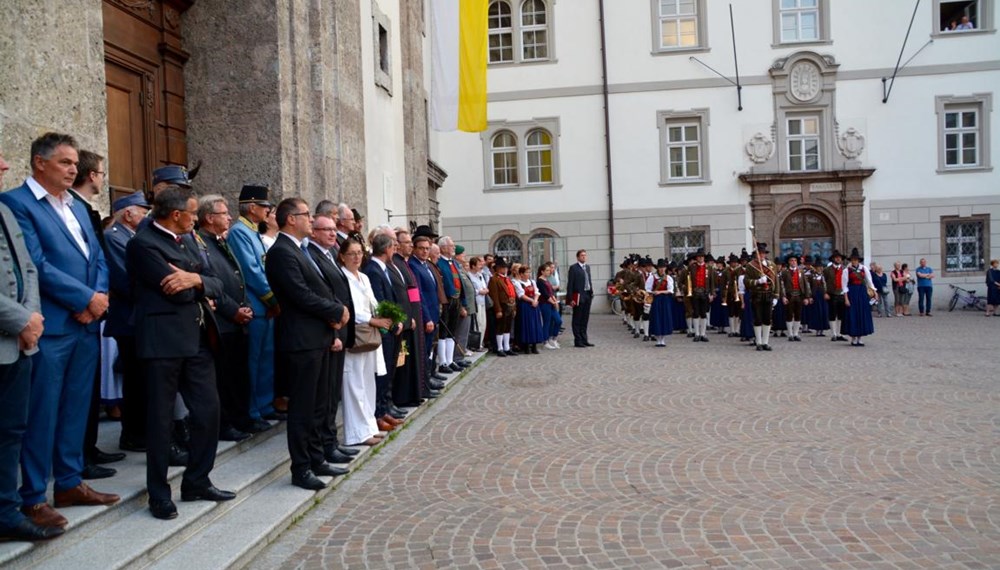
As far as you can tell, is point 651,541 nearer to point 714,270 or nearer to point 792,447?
point 792,447

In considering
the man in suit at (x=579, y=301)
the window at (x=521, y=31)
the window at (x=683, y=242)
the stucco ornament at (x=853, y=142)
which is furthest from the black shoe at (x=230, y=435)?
the stucco ornament at (x=853, y=142)

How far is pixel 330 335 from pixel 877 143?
983 inches

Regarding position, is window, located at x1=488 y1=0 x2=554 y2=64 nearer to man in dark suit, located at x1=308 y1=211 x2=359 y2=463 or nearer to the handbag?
the handbag

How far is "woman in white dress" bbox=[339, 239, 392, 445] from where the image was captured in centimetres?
683

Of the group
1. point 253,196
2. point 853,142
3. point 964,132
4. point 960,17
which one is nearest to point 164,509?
point 253,196

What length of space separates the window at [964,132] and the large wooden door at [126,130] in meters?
25.3

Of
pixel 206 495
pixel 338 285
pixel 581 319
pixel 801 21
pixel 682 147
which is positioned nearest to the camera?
pixel 206 495

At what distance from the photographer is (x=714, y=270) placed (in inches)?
734

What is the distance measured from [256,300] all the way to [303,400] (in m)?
1.64

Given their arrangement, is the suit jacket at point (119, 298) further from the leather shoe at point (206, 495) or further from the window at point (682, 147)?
the window at point (682, 147)

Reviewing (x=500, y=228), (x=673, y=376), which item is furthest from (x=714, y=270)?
(x=500, y=228)

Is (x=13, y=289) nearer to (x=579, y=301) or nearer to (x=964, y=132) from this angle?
(x=579, y=301)

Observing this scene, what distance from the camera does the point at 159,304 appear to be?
15.4 feet

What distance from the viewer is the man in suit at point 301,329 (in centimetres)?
564
